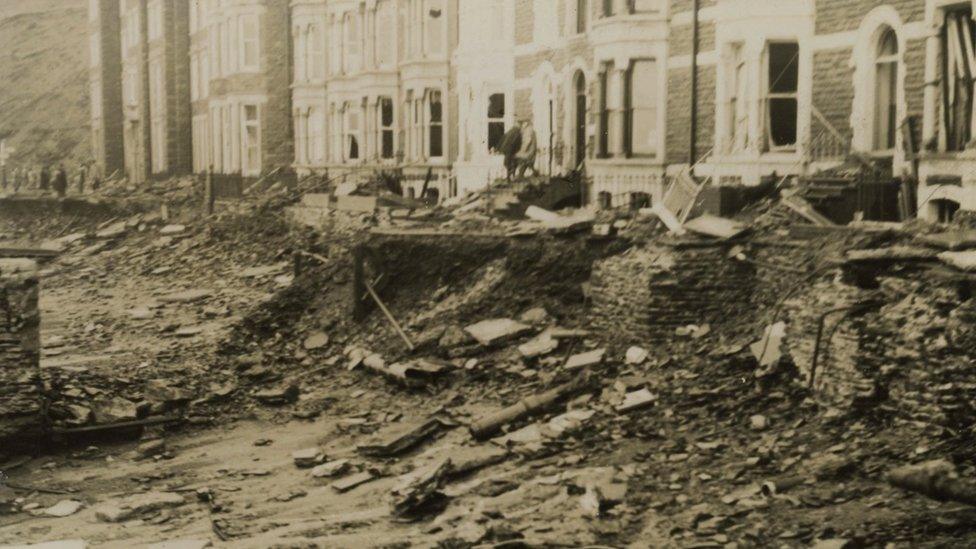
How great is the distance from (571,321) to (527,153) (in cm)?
985

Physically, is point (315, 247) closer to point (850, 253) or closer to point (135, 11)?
point (850, 253)

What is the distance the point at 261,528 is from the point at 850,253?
27.2ft

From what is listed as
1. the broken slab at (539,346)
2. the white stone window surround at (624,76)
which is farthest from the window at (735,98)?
the broken slab at (539,346)

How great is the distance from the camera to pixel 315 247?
29.7 metres

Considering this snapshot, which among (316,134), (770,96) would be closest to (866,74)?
(770,96)

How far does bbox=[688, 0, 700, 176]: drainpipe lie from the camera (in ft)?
78.8

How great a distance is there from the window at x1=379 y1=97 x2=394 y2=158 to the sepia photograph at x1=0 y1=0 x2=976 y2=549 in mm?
1766

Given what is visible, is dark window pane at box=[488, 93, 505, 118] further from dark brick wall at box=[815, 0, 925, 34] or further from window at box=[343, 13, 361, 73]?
dark brick wall at box=[815, 0, 925, 34]

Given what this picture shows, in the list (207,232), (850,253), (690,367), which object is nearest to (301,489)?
(690,367)

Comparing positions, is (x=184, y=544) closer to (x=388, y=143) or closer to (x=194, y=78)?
(x=388, y=143)

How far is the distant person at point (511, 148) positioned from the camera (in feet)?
93.2

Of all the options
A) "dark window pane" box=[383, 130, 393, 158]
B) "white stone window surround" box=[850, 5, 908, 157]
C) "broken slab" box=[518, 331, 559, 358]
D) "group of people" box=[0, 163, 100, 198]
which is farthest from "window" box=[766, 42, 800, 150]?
"group of people" box=[0, 163, 100, 198]

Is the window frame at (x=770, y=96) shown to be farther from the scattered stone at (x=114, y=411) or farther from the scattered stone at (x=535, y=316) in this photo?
the scattered stone at (x=114, y=411)

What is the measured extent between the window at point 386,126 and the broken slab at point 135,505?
23957 millimetres
